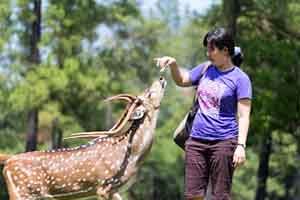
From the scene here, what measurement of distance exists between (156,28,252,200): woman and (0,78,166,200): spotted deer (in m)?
0.86

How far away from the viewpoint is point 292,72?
51.7 feet

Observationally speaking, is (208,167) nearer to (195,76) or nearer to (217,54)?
(195,76)

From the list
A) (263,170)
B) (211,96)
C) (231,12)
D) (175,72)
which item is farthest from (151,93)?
(263,170)

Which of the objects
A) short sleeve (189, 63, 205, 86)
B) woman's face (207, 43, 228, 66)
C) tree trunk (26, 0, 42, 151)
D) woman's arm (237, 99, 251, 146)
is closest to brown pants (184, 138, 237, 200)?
woman's arm (237, 99, 251, 146)

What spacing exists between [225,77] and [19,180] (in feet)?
6.34

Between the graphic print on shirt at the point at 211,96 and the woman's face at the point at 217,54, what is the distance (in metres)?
0.14

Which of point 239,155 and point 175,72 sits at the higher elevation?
point 175,72

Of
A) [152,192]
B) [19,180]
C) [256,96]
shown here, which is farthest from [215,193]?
[152,192]

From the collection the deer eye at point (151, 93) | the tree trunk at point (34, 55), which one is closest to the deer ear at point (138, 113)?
the deer eye at point (151, 93)

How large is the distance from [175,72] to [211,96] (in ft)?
1.20

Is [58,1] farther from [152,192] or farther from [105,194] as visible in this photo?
[105,194]

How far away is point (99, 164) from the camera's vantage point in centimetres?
644

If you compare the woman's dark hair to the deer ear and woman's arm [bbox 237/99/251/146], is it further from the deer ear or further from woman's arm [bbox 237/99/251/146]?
Answer: the deer ear

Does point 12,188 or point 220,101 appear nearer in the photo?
point 220,101
